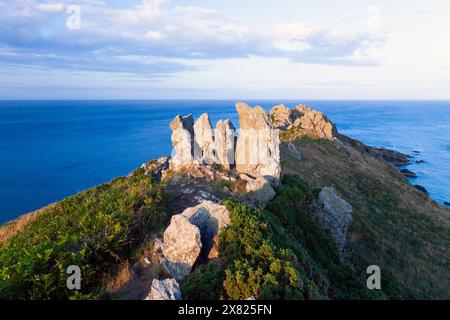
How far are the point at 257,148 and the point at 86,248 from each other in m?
14.0

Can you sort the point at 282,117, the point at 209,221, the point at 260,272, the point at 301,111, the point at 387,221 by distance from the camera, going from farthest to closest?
the point at 301,111 → the point at 282,117 → the point at 387,221 → the point at 209,221 → the point at 260,272

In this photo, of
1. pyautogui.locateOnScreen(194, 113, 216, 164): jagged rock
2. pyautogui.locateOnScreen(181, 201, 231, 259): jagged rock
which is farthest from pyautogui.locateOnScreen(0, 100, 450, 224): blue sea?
pyautogui.locateOnScreen(181, 201, 231, 259): jagged rock

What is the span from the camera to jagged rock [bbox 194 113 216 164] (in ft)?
75.8

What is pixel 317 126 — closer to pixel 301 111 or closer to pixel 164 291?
pixel 301 111

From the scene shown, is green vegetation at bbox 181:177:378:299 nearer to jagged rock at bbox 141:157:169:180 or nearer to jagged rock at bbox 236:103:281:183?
jagged rock at bbox 236:103:281:183

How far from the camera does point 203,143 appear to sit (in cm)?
2414

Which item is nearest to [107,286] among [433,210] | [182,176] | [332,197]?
[182,176]

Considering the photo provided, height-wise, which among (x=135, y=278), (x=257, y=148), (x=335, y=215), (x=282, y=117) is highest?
(x=282, y=117)

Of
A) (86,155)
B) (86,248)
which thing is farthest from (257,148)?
(86,155)

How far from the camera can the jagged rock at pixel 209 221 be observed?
40.0 feet

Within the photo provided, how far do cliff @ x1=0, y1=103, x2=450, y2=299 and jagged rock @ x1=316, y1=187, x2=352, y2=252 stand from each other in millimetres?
93

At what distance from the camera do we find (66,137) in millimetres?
134375
